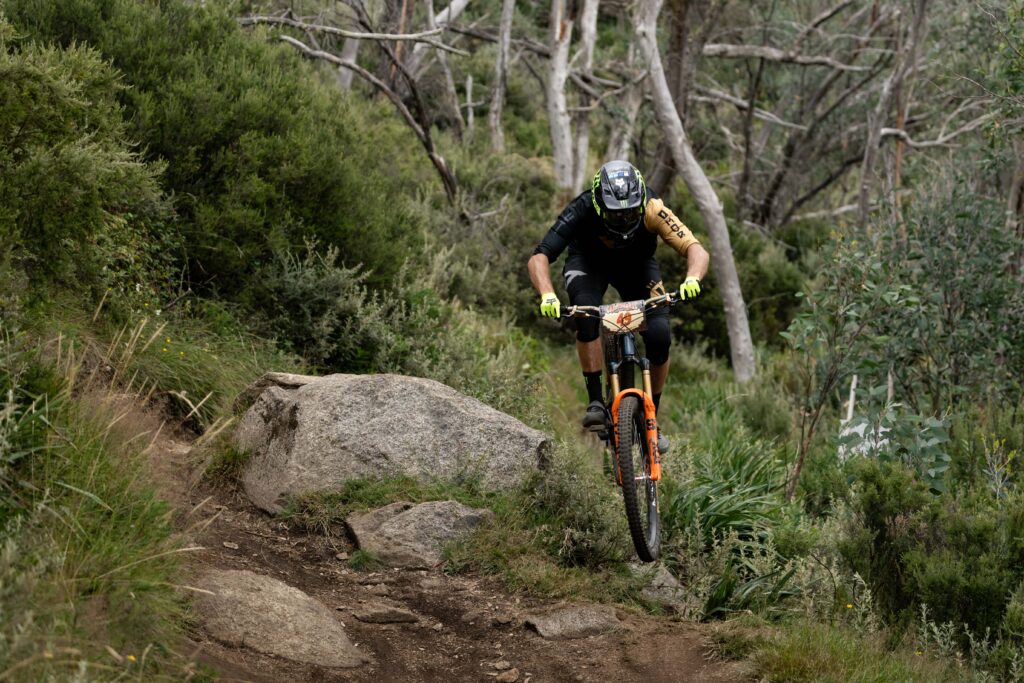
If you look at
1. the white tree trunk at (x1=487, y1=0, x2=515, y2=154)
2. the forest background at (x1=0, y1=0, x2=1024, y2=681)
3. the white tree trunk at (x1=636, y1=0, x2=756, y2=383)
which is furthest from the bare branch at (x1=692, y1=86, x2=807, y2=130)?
the white tree trunk at (x1=636, y1=0, x2=756, y2=383)

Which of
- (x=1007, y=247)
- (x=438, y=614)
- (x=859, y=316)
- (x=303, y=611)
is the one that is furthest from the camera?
(x=1007, y=247)

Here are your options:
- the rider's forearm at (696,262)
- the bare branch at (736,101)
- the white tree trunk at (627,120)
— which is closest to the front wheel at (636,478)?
the rider's forearm at (696,262)

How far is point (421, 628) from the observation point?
6.93 m

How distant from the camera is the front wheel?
714 centimetres

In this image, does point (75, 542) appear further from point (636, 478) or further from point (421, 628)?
point (636, 478)

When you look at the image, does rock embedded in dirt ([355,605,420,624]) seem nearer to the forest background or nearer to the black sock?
the forest background

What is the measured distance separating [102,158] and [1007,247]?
30.4 ft

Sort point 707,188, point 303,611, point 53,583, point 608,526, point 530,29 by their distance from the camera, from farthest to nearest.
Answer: point 530,29, point 707,188, point 608,526, point 303,611, point 53,583

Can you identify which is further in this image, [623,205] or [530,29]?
[530,29]

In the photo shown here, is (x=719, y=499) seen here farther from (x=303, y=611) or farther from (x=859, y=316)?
(x=303, y=611)

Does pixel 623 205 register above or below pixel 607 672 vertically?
above

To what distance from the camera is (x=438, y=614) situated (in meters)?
7.16

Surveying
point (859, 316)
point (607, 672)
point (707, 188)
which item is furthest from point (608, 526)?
point (707, 188)

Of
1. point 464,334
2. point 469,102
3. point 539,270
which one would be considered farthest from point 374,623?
point 469,102
